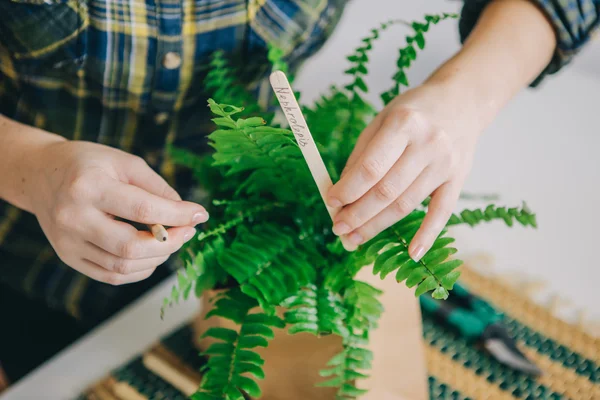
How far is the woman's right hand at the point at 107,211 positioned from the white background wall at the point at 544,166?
1.94 feet

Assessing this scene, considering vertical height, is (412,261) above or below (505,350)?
above

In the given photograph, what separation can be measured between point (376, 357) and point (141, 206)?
32 cm

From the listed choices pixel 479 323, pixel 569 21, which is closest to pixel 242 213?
pixel 479 323

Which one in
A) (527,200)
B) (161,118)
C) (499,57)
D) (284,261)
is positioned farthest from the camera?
(527,200)

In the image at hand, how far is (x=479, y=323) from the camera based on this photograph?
0.76m

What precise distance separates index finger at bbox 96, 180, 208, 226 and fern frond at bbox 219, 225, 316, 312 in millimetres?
71

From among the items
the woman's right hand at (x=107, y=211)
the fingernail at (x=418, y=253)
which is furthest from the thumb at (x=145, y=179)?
the fingernail at (x=418, y=253)

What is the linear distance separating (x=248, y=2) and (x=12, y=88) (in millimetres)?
382

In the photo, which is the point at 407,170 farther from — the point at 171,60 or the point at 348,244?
the point at 171,60

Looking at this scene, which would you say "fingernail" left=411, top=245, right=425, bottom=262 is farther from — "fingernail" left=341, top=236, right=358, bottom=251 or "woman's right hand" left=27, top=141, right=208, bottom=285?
"woman's right hand" left=27, top=141, right=208, bottom=285

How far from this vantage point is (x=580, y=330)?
78cm

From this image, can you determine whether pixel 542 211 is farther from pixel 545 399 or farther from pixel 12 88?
pixel 12 88

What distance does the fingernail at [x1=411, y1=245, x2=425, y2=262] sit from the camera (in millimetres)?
499

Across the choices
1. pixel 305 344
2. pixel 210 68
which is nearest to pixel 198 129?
pixel 210 68
